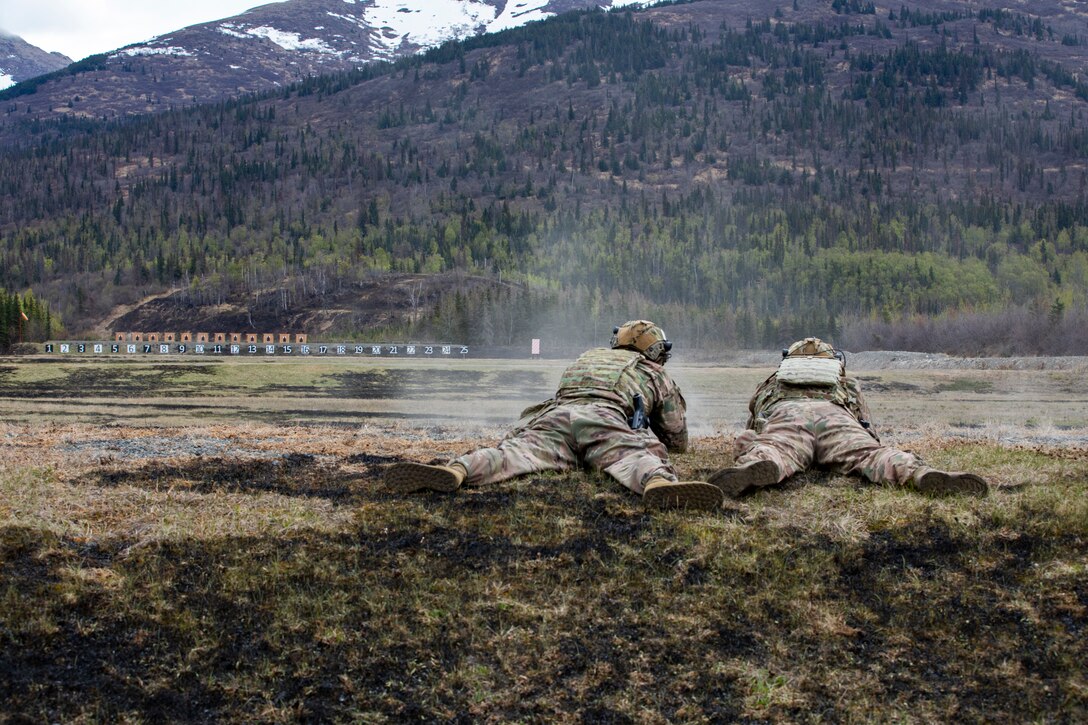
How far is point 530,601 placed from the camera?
23.0ft

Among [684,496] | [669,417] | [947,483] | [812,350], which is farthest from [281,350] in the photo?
[947,483]

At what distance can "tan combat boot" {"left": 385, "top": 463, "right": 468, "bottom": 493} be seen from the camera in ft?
33.3

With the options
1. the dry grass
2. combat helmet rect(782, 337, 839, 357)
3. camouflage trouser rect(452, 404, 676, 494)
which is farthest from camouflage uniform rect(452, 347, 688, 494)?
combat helmet rect(782, 337, 839, 357)

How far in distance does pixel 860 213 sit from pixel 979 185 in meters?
39.9

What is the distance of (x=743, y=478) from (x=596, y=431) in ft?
7.12

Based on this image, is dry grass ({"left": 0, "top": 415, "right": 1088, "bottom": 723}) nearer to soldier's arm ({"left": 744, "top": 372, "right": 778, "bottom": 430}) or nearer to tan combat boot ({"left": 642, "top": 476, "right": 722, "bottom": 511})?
tan combat boot ({"left": 642, "top": 476, "right": 722, "bottom": 511})

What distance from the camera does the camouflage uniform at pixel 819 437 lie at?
11078 millimetres

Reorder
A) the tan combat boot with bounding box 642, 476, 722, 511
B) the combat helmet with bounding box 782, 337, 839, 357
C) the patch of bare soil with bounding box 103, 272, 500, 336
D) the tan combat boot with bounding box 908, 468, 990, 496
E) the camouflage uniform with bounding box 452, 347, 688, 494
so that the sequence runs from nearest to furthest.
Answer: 1. the tan combat boot with bounding box 642, 476, 722, 511
2. the tan combat boot with bounding box 908, 468, 990, 496
3. the camouflage uniform with bounding box 452, 347, 688, 494
4. the combat helmet with bounding box 782, 337, 839, 357
5. the patch of bare soil with bounding box 103, 272, 500, 336

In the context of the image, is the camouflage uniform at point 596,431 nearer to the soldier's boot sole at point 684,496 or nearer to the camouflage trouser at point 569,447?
the camouflage trouser at point 569,447

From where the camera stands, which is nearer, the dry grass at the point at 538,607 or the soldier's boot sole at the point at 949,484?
the dry grass at the point at 538,607

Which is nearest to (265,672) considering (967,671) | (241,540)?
(241,540)

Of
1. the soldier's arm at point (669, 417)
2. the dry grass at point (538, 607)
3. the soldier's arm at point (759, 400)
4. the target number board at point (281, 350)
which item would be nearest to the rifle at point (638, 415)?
the soldier's arm at point (669, 417)

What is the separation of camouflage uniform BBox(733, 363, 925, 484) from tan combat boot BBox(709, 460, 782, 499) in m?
0.24

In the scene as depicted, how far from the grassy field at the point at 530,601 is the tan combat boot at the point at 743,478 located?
0.83ft
